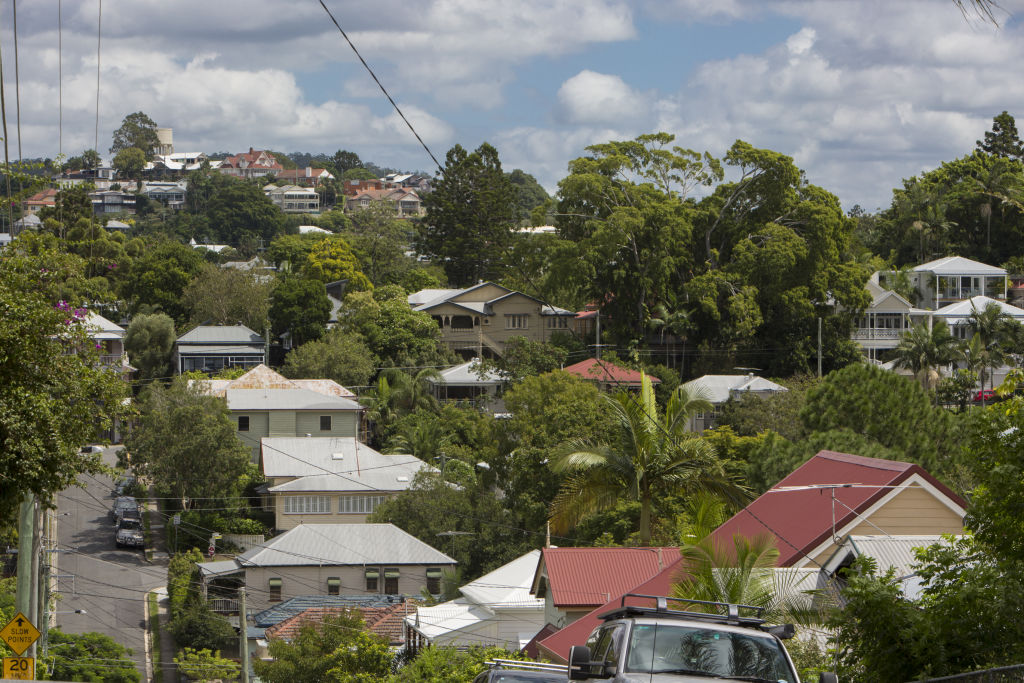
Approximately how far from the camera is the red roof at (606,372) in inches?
2505

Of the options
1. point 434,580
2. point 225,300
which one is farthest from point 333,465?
point 225,300

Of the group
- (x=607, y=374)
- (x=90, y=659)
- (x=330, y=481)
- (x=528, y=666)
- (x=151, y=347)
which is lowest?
(x=90, y=659)

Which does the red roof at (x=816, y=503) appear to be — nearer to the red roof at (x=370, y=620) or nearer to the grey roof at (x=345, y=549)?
the red roof at (x=370, y=620)

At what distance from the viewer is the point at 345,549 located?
43219 mm

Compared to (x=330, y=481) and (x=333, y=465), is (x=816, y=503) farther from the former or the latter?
(x=333, y=465)

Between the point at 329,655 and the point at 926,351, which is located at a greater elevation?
the point at 926,351

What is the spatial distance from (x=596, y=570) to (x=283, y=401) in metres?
41.6

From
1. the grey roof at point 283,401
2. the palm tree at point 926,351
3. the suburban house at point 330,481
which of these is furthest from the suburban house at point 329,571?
the palm tree at point 926,351

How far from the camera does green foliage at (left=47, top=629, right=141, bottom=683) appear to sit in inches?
1231

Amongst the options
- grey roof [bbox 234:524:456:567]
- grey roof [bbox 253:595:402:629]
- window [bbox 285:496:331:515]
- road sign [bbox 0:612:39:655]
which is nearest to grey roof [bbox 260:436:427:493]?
window [bbox 285:496:331:515]

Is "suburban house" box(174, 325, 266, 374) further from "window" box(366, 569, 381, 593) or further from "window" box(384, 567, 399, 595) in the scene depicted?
"window" box(384, 567, 399, 595)

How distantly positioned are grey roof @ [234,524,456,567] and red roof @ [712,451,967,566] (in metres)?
23.2

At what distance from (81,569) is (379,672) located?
81.3 feet

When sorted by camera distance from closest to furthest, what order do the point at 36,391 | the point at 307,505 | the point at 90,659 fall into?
the point at 36,391, the point at 90,659, the point at 307,505
